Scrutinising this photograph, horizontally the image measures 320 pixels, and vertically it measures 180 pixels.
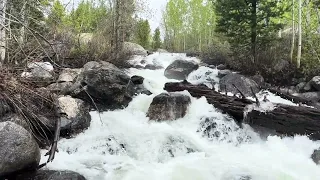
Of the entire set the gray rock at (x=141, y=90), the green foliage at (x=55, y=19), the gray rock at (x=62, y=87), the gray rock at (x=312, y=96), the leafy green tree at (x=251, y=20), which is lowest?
the gray rock at (x=312, y=96)

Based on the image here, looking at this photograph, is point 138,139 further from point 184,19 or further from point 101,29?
point 184,19

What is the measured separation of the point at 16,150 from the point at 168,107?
174 inches

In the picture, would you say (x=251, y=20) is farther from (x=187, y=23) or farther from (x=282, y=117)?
(x=187, y=23)

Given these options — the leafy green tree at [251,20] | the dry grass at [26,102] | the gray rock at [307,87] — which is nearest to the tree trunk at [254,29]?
the leafy green tree at [251,20]

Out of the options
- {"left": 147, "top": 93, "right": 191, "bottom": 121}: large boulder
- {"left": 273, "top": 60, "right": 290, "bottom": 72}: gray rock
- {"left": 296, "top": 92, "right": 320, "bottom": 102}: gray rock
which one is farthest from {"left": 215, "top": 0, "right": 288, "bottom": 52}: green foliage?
{"left": 147, "top": 93, "right": 191, "bottom": 121}: large boulder

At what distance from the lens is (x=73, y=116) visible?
764 cm

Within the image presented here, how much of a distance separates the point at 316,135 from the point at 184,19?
33.4 m

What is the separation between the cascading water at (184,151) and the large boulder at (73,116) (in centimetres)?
21

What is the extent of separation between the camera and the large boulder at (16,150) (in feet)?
16.7

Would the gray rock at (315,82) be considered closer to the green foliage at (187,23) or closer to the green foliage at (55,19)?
the green foliage at (55,19)

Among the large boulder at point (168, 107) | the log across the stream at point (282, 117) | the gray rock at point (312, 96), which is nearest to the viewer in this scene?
the log across the stream at point (282, 117)

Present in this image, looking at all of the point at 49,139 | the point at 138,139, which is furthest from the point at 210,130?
the point at 49,139

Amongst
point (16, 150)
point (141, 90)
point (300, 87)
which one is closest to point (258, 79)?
point (300, 87)

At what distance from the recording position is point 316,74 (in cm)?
1265
